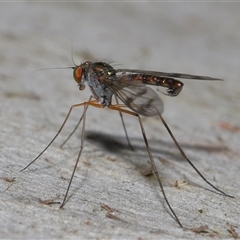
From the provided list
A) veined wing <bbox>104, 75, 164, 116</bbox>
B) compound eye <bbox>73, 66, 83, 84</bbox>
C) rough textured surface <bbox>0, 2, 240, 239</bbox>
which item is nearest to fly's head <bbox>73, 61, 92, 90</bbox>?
compound eye <bbox>73, 66, 83, 84</bbox>

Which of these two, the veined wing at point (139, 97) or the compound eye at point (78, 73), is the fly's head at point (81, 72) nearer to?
the compound eye at point (78, 73)

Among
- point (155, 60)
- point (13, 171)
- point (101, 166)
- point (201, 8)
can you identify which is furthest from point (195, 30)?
point (13, 171)

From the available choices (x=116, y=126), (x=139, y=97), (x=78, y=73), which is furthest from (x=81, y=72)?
(x=116, y=126)

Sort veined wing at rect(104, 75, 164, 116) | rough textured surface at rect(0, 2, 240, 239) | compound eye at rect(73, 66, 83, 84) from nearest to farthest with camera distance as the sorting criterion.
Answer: rough textured surface at rect(0, 2, 240, 239) → veined wing at rect(104, 75, 164, 116) → compound eye at rect(73, 66, 83, 84)

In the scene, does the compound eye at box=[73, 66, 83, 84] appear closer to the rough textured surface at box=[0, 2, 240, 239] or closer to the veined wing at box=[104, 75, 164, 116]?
the veined wing at box=[104, 75, 164, 116]

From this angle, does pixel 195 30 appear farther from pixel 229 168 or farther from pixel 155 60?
pixel 229 168

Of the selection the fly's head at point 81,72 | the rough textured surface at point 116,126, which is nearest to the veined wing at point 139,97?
the fly's head at point 81,72

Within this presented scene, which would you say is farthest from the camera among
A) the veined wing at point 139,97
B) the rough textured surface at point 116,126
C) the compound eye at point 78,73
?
the compound eye at point 78,73
